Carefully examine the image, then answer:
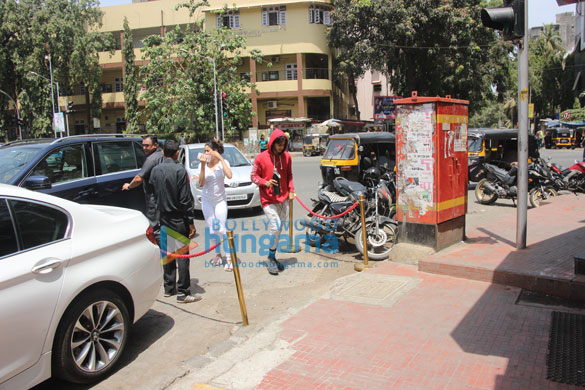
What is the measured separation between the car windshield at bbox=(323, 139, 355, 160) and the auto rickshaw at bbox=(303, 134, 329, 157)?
70.1 feet

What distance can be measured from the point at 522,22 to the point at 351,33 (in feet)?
93.8

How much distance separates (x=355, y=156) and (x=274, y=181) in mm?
7541

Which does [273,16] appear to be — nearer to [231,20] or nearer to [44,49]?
[231,20]

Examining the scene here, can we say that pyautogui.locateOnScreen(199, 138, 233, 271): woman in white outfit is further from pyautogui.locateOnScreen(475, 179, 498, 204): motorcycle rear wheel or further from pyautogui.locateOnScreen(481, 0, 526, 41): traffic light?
pyautogui.locateOnScreen(475, 179, 498, 204): motorcycle rear wheel

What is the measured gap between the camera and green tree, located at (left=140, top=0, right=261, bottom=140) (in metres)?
32.9

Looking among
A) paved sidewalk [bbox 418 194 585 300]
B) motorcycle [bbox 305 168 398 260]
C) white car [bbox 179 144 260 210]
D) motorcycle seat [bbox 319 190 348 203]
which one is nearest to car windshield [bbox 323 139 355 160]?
white car [bbox 179 144 260 210]

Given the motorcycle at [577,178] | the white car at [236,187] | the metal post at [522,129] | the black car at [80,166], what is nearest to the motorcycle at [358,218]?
the metal post at [522,129]

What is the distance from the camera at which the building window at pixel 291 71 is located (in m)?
40.2

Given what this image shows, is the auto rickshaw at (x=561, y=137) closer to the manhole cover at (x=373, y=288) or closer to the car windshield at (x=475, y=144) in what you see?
the car windshield at (x=475, y=144)

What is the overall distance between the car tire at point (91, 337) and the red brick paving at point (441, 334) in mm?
1357

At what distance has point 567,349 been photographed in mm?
3898

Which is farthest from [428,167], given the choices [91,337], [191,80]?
[191,80]

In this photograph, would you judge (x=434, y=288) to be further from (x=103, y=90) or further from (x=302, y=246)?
(x=103, y=90)

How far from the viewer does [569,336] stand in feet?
13.7
